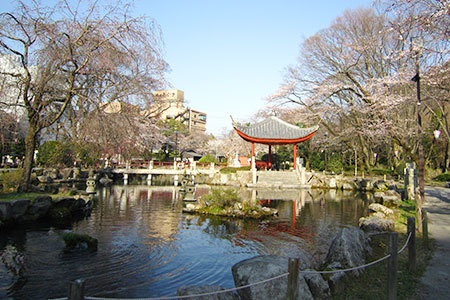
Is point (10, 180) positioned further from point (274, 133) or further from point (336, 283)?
point (274, 133)

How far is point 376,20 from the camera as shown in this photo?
2216 cm

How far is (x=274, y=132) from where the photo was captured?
98.7 ft

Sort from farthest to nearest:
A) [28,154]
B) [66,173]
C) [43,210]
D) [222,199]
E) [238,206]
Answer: [66,173] < [222,199] < [238,206] < [28,154] < [43,210]

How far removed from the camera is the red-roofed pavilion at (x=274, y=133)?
2894 centimetres

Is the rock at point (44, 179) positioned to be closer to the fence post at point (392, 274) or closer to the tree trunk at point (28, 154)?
the tree trunk at point (28, 154)

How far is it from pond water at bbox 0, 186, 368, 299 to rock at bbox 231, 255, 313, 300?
4.45 feet

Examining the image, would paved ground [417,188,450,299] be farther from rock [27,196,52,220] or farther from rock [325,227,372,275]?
rock [27,196,52,220]

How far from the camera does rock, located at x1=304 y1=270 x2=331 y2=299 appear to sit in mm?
4652

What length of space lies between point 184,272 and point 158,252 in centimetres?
149

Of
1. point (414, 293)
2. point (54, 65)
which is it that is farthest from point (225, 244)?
point (54, 65)

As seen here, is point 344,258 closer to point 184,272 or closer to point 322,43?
point 184,272

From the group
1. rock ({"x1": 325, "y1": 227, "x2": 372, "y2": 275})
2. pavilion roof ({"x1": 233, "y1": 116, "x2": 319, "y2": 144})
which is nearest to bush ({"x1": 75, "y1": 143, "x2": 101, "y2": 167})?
rock ({"x1": 325, "y1": 227, "x2": 372, "y2": 275})

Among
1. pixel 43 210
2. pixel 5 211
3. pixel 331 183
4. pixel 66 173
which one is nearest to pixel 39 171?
pixel 66 173

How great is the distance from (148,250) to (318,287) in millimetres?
4472
